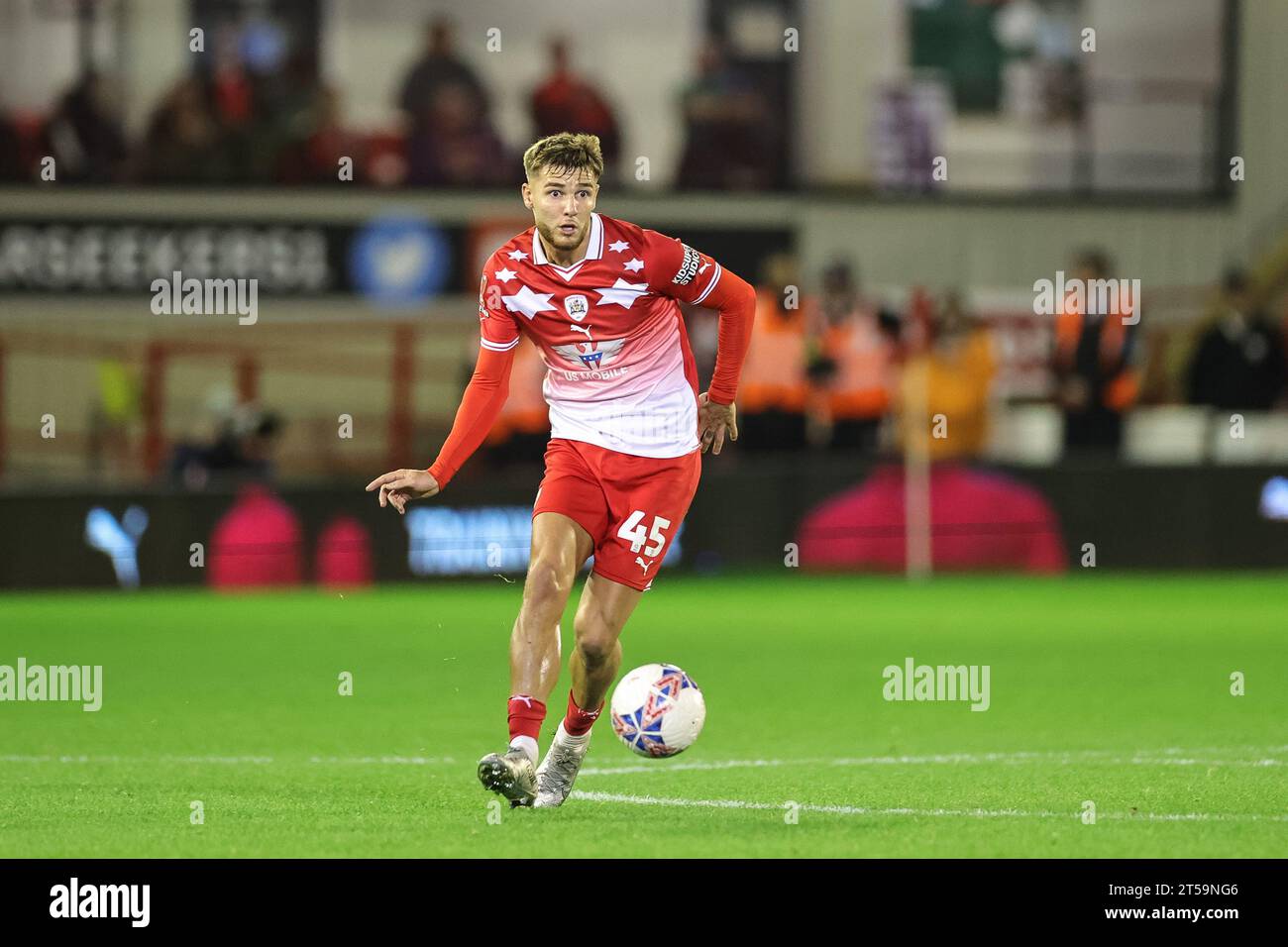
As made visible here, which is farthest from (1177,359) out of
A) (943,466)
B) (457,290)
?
(457,290)

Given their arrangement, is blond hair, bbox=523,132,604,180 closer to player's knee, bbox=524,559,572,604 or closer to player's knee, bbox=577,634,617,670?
player's knee, bbox=524,559,572,604

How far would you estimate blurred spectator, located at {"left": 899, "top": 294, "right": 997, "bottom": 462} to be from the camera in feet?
64.6

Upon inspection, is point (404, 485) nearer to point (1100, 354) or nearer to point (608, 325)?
point (608, 325)

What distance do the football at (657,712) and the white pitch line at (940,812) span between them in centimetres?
21

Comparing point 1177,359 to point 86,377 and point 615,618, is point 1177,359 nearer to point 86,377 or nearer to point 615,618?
point 86,377

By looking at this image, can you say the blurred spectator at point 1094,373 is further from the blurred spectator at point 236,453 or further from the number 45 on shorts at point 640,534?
the number 45 on shorts at point 640,534

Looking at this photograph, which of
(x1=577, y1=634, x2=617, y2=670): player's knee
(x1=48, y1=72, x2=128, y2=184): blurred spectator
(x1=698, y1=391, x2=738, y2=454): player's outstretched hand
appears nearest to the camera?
(x1=577, y1=634, x2=617, y2=670): player's knee

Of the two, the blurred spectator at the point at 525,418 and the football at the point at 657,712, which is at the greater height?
the blurred spectator at the point at 525,418

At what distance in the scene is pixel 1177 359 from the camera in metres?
24.6

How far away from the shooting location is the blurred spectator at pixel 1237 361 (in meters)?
20.5

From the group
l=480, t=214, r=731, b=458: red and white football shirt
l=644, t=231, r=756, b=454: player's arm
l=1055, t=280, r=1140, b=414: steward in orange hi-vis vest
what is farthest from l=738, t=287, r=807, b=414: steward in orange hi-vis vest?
l=480, t=214, r=731, b=458: red and white football shirt

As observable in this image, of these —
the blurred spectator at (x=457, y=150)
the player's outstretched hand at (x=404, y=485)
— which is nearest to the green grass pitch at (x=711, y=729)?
the player's outstretched hand at (x=404, y=485)

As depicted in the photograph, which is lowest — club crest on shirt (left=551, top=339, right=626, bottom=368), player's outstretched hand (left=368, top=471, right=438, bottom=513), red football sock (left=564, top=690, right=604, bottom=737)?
red football sock (left=564, top=690, right=604, bottom=737)

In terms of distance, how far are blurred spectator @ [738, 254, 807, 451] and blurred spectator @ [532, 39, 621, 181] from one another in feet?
15.5
